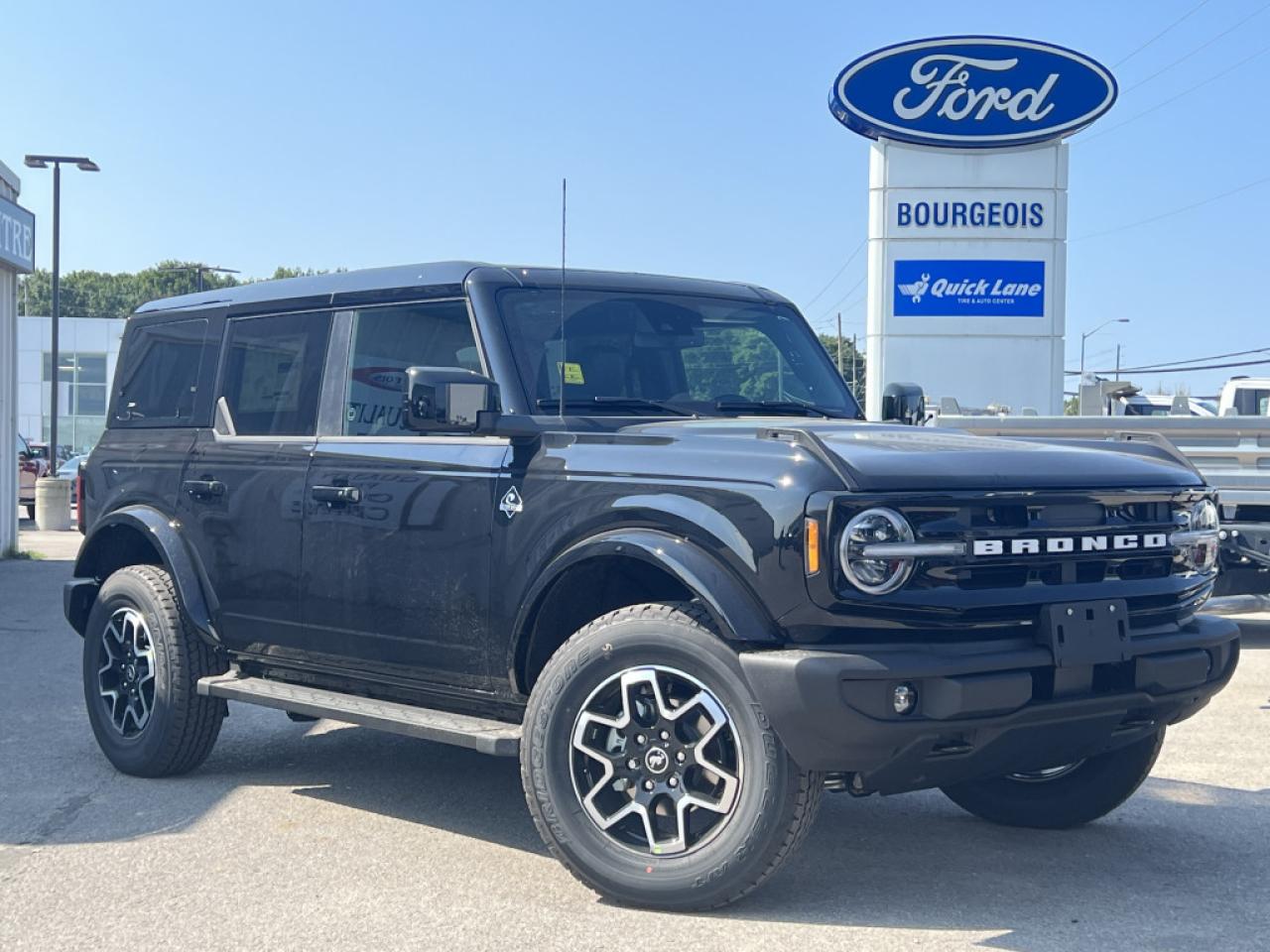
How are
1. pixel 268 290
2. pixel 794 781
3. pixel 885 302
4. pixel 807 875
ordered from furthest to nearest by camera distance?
pixel 885 302
pixel 268 290
pixel 807 875
pixel 794 781

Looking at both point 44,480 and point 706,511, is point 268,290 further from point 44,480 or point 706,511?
point 44,480

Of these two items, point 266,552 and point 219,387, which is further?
point 219,387

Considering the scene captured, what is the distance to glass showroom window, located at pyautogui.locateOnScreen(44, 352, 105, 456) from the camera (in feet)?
229

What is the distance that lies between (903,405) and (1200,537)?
6.59 ft

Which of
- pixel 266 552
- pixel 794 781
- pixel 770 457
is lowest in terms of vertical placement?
pixel 794 781

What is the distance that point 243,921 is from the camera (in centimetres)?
459

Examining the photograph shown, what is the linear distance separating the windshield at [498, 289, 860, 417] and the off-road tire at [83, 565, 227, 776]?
2.08 meters

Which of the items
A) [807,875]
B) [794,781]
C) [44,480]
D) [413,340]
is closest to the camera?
[794,781]

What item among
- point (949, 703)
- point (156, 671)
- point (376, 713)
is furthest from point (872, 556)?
point (156, 671)

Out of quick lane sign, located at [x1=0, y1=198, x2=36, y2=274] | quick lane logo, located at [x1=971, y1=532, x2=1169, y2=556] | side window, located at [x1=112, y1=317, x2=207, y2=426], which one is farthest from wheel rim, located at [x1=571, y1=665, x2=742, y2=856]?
quick lane sign, located at [x1=0, y1=198, x2=36, y2=274]

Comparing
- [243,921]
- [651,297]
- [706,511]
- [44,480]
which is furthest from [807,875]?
[44,480]

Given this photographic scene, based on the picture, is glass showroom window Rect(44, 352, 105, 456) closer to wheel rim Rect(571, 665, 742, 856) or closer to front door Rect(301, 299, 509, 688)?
front door Rect(301, 299, 509, 688)

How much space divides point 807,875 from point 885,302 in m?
18.3

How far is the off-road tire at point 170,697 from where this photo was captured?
6523 mm
